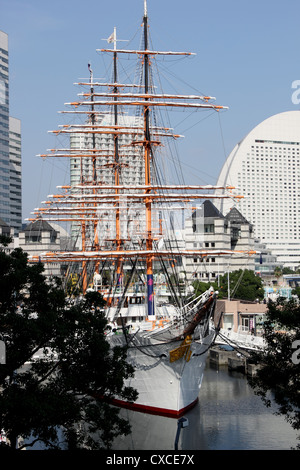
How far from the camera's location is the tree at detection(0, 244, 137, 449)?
2242 centimetres

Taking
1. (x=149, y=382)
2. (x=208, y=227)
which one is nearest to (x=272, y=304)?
(x=149, y=382)

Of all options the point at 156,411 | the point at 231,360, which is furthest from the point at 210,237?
the point at 156,411

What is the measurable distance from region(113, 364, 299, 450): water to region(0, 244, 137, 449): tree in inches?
508

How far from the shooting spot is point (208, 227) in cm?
11950

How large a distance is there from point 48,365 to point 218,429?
18.5m

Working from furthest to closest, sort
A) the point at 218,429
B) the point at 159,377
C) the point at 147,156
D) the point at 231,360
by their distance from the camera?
the point at 231,360
the point at 147,156
the point at 159,377
the point at 218,429

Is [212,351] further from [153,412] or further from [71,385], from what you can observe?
[71,385]

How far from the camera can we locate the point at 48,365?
81.8 feet

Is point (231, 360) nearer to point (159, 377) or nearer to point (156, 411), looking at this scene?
point (156, 411)

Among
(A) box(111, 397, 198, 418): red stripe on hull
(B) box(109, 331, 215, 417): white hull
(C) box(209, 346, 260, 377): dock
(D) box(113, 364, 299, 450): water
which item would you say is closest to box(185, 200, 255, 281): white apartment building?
(C) box(209, 346, 260, 377): dock

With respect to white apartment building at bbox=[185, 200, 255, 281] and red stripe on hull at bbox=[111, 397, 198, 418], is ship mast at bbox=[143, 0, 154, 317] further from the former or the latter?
white apartment building at bbox=[185, 200, 255, 281]

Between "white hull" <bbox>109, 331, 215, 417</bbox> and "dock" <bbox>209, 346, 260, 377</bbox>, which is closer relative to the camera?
"white hull" <bbox>109, 331, 215, 417</bbox>

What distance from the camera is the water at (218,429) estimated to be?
37188 mm

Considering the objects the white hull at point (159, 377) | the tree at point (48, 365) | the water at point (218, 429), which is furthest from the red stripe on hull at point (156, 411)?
the tree at point (48, 365)
